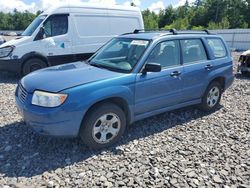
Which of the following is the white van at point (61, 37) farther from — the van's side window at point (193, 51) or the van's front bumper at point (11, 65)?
the van's side window at point (193, 51)

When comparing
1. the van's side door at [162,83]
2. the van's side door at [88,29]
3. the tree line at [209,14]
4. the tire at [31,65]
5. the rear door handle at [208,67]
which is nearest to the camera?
the van's side door at [162,83]

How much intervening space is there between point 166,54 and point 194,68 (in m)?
0.72

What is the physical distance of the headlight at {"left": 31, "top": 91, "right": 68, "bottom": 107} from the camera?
3.45 meters

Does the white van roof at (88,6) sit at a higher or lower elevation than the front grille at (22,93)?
higher

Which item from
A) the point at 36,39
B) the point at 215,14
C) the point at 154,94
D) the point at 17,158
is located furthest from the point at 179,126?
the point at 215,14

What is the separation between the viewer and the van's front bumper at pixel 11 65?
8055 millimetres

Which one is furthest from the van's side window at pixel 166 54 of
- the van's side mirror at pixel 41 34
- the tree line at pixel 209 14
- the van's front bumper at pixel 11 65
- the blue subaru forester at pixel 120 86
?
the tree line at pixel 209 14

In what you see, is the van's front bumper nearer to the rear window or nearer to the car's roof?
the car's roof

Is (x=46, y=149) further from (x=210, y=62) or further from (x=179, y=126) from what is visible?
(x=210, y=62)

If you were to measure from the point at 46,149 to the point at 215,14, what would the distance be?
201ft

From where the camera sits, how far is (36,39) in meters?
8.20

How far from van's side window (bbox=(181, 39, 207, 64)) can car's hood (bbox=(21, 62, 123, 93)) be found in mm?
1596

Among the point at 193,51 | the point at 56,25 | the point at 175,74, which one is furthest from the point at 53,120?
the point at 56,25

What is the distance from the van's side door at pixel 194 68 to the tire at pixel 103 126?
62.6 inches
